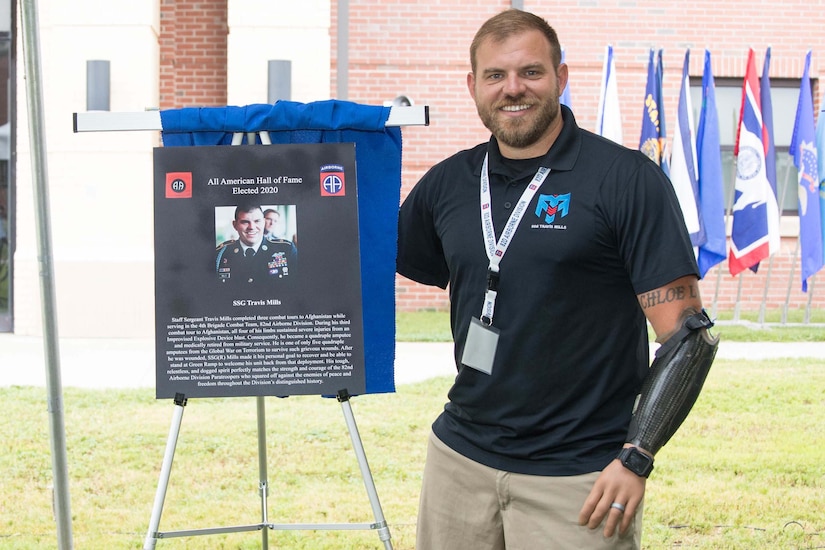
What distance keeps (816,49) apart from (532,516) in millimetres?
11964

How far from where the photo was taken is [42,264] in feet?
12.3

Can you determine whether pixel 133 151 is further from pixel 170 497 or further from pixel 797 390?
pixel 797 390

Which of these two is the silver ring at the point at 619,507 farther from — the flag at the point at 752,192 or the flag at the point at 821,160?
the flag at the point at 821,160

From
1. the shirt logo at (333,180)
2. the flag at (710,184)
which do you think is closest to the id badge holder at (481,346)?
the shirt logo at (333,180)

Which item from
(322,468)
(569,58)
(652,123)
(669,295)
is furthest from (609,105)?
(669,295)

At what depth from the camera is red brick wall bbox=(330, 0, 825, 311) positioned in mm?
12695

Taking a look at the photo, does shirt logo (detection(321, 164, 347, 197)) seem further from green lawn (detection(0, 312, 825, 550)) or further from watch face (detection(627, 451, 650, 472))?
green lawn (detection(0, 312, 825, 550))

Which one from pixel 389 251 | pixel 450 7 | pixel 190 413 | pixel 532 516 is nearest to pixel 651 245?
pixel 532 516

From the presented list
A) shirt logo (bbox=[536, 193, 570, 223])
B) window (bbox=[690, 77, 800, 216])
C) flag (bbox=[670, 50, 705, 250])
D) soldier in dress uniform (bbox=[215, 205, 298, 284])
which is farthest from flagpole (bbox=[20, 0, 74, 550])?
window (bbox=[690, 77, 800, 216])

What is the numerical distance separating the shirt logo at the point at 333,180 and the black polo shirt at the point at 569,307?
0.78 meters

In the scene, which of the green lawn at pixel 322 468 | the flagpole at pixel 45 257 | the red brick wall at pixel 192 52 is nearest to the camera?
the flagpole at pixel 45 257

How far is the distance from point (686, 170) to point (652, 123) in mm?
638

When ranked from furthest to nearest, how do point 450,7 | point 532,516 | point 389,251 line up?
point 450,7 → point 389,251 → point 532,516

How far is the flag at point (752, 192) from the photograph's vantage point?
10.5m
